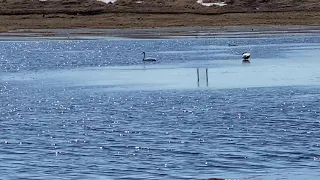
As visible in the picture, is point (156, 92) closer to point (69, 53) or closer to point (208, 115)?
point (208, 115)

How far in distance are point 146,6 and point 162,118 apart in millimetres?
62521

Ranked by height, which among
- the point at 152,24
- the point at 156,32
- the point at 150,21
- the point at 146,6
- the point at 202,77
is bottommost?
the point at 202,77

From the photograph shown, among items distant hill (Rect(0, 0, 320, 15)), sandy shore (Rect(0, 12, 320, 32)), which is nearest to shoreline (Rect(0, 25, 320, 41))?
sandy shore (Rect(0, 12, 320, 32))

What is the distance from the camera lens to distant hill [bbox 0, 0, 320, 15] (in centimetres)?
8244

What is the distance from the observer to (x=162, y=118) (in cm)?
2394

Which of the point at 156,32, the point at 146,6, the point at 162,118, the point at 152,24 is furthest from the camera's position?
the point at 146,6

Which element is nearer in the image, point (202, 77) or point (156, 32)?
point (202, 77)

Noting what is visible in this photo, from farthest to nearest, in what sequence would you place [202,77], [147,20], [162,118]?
[147,20] < [202,77] < [162,118]

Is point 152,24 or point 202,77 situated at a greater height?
point 152,24

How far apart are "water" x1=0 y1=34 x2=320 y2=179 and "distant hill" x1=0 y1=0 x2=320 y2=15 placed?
113 ft

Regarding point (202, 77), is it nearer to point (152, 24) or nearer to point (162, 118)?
point (162, 118)

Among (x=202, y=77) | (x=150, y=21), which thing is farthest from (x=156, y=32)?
(x=202, y=77)

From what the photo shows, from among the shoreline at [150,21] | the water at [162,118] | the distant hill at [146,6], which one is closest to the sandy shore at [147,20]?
the shoreline at [150,21]

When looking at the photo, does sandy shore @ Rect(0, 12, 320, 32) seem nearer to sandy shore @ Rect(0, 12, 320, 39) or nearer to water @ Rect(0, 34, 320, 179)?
sandy shore @ Rect(0, 12, 320, 39)
